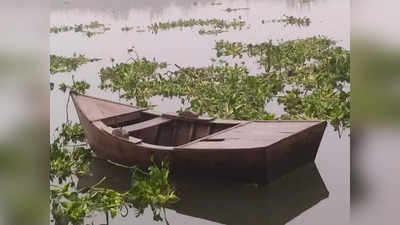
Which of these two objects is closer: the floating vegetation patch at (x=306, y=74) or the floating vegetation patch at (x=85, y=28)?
the floating vegetation patch at (x=306, y=74)

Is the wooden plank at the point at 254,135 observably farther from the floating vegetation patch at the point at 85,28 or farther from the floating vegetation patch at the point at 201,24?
the floating vegetation patch at the point at 85,28

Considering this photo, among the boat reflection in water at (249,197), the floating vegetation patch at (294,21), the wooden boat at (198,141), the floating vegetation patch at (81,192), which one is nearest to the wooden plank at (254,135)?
the wooden boat at (198,141)

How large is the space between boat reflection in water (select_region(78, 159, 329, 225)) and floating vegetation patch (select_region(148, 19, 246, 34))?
58 centimetres

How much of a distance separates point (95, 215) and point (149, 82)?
1.93 ft

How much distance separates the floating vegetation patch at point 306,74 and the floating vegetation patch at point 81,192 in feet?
1.79

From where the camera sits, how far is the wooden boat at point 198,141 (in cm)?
181

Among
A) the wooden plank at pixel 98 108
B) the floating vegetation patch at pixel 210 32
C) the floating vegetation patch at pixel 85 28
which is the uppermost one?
the floating vegetation patch at pixel 85 28

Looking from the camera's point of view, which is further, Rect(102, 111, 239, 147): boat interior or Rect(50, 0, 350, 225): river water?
Rect(102, 111, 239, 147): boat interior

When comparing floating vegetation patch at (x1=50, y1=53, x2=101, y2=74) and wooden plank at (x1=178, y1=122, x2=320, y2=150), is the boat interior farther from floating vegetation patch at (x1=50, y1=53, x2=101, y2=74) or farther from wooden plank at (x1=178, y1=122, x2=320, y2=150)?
floating vegetation patch at (x1=50, y1=53, x2=101, y2=74)

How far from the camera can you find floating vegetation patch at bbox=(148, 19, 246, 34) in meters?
→ 1.82

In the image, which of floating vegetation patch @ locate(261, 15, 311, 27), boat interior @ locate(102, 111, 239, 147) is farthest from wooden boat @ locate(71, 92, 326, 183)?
floating vegetation patch @ locate(261, 15, 311, 27)

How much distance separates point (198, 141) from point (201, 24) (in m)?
0.45

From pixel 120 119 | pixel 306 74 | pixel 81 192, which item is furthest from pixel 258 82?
pixel 81 192
